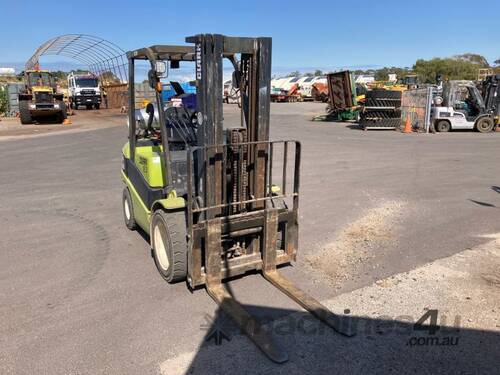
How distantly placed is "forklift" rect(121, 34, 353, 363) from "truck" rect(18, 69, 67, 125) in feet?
72.9

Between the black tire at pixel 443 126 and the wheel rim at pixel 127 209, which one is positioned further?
the black tire at pixel 443 126

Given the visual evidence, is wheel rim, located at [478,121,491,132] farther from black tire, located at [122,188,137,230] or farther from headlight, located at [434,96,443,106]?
black tire, located at [122,188,137,230]

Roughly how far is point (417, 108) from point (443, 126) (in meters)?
1.51

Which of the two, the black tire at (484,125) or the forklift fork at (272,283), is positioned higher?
the black tire at (484,125)

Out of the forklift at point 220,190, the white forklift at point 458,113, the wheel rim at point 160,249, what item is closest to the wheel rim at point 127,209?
the forklift at point 220,190

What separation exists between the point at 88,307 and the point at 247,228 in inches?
70.1

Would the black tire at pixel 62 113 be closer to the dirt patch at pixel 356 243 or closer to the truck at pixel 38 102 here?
the truck at pixel 38 102

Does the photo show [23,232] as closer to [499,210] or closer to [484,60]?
[499,210]

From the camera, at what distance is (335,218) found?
721 centimetres

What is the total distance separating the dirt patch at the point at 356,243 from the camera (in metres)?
5.20

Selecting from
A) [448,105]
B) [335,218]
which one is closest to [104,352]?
[335,218]

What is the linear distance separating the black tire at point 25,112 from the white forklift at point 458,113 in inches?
852

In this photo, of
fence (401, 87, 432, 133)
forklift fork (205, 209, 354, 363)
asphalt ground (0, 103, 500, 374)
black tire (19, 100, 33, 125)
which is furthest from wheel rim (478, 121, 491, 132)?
black tire (19, 100, 33, 125)

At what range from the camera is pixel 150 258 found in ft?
17.9
